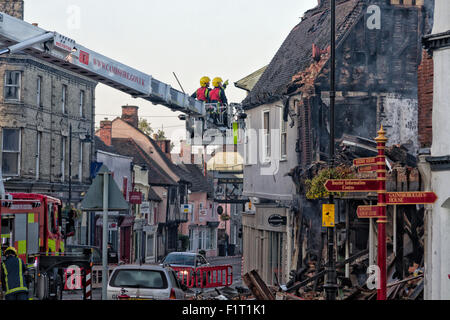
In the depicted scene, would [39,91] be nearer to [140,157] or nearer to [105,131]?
[105,131]

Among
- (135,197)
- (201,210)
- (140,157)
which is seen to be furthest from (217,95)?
(201,210)

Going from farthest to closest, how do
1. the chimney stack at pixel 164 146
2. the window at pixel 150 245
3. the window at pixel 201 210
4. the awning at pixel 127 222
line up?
the window at pixel 201 210 < the chimney stack at pixel 164 146 < the window at pixel 150 245 < the awning at pixel 127 222

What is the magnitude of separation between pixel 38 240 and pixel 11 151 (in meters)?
18.5

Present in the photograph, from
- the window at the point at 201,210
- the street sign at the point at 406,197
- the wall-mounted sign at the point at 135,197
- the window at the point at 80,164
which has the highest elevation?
the window at the point at 80,164

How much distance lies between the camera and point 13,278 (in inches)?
684

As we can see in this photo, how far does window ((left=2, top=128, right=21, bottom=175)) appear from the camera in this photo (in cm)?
4225

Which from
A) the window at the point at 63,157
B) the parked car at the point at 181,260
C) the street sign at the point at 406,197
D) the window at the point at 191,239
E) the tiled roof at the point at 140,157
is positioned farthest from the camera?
the window at the point at 191,239

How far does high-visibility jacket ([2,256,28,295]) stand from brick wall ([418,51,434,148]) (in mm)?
9019

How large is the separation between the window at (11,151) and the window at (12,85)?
1682 mm

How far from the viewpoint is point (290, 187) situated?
31.8m

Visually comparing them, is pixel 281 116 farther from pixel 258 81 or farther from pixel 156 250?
pixel 156 250

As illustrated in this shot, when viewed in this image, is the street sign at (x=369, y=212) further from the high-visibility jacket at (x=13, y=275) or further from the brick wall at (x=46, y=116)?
the brick wall at (x=46, y=116)

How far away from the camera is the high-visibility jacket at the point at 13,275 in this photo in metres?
17.3

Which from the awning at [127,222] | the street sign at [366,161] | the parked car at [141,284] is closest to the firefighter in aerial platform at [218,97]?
the parked car at [141,284]
